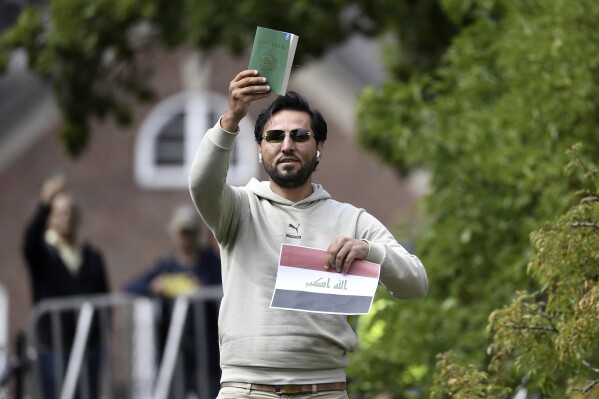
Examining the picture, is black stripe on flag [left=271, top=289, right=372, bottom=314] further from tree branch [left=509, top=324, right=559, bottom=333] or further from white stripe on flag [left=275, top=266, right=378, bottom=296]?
tree branch [left=509, top=324, right=559, bottom=333]

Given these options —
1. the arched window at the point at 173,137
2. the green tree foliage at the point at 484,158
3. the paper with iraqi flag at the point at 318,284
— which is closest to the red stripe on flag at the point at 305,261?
the paper with iraqi flag at the point at 318,284

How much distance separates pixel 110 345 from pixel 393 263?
6931mm

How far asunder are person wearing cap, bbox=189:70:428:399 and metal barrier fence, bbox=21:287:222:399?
594 cm

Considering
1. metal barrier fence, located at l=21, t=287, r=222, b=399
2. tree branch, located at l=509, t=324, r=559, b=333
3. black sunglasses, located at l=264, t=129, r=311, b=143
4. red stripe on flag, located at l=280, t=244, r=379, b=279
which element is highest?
black sunglasses, located at l=264, t=129, r=311, b=143

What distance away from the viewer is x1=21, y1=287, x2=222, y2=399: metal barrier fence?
11.6 metres

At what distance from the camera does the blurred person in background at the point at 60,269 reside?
1119 cm

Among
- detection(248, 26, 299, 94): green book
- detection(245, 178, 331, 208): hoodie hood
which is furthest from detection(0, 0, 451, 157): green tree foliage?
detection(248, 26, 299, 94): green book

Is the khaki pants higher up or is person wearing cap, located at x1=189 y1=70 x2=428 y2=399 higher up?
person wearing cap, located at x1=189 y1=70 x2=428 y2=399

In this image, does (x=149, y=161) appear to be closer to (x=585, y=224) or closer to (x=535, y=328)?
(x=535, y=328)

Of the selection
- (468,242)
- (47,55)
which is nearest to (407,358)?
(468,242)

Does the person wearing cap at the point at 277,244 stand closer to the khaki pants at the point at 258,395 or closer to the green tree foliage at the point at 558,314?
the khaki pants at the point at 258,395

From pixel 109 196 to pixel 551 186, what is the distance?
21.2 m

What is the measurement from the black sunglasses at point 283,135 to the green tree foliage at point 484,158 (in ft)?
8.20

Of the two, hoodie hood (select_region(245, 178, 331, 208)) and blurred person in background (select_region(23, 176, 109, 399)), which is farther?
blurred person in background (select_region(23, 176, 109, 399))
